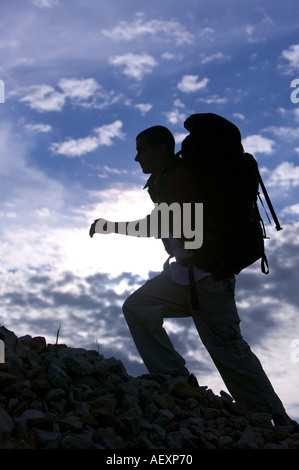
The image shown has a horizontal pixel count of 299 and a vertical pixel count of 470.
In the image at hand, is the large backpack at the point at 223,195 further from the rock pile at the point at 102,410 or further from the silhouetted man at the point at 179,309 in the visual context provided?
the rock pile at the point at 102,410

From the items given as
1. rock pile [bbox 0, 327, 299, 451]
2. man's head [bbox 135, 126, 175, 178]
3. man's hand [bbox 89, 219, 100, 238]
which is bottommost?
rock pile [bbox 0, 327, 299, 451]

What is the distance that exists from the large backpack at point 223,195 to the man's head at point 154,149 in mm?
257

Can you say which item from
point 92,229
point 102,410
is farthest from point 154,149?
point 102,410

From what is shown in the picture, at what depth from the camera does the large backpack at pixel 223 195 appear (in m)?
5.71

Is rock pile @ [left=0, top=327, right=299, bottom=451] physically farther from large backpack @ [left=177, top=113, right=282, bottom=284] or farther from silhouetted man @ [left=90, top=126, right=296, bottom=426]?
large backpack @ [left=177, top=113, right=282, bottom=284]

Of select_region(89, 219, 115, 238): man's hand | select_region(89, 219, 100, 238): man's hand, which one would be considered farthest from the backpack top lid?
select_region(89, 219, 100, 238): man's hand

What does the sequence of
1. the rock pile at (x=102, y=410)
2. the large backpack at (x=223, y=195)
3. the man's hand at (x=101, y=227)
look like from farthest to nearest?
the man's hand at (x=101, y=227)
the large backpack at (x=223, y=195)
the rock pile at (x=102, y=410)

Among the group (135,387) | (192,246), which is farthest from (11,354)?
(192,246)

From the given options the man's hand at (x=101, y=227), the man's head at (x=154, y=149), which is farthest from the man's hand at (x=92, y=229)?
the man's head at (x=154, y=149)

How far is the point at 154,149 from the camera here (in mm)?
6012

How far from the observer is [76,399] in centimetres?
505

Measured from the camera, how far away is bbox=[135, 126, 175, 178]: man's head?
6.02 meters

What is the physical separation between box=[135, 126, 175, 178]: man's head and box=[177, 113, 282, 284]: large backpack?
0.26m
